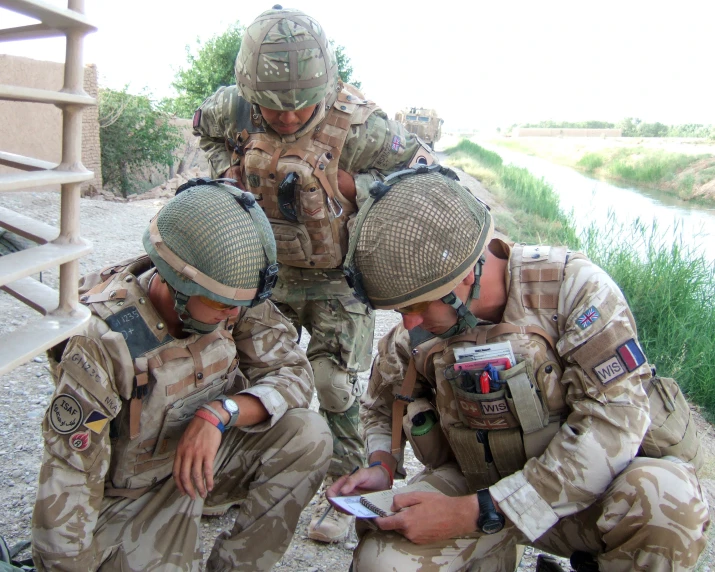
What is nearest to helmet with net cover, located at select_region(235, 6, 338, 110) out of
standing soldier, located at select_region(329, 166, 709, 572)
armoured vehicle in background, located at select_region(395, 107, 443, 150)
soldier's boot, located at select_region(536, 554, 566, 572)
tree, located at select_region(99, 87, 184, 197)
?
standing soldier, located at select_region(329, 166, 709, 572)

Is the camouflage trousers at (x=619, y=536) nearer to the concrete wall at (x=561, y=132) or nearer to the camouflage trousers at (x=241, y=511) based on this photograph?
the camouflage trousers at (x=241, y=511)

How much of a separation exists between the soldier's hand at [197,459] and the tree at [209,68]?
68.5 ft

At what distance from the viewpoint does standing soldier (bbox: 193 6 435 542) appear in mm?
2912

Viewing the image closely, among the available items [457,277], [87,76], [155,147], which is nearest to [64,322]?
[457,277]

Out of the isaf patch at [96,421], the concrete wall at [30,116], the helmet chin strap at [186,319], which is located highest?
the helmet chin strap at [186,319]

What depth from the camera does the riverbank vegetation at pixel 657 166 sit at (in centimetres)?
1998

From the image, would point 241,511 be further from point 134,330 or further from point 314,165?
point 314,165

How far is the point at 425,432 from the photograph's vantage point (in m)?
2.42

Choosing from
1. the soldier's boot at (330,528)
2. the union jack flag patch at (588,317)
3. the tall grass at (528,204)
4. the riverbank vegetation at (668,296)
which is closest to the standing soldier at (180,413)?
the soldier's boot at (330,528)

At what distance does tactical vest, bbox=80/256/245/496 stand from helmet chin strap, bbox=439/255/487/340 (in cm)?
84

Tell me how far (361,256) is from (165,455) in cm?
105

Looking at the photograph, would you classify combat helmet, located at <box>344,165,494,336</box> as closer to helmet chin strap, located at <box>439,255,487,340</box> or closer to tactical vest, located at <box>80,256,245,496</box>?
helmet chin strap, located at <box>439,255,487,340</box>

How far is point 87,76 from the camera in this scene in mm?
12305

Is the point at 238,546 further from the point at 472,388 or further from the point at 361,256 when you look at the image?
the point at 361,256
